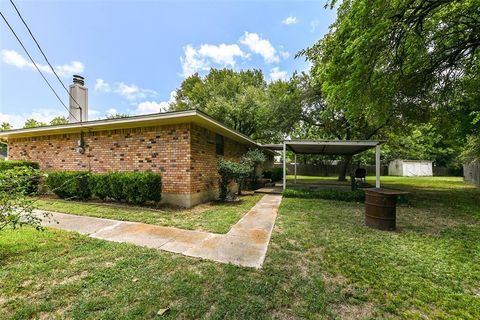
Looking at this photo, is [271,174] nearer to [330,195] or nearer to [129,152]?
[330,195]

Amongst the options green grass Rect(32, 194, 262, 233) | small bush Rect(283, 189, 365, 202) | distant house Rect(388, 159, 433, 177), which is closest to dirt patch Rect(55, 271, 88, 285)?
green grass Rect(32, 194, 262, 233)

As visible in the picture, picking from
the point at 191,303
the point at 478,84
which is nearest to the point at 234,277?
the point at 191,303

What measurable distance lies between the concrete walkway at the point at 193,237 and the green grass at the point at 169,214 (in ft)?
0.81

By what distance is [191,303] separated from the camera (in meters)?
2.13

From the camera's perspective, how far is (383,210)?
466 cm

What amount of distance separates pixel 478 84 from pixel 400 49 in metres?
3.72

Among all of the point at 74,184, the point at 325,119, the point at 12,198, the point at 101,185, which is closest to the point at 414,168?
the point at 325,119

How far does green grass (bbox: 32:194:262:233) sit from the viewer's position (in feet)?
15.9

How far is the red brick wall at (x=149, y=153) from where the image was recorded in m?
6.64

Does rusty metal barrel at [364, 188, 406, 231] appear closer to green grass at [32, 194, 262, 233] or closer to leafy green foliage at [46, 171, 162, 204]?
green grass at [32, 194, 262, 233]

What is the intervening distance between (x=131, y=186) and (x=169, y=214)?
1616mm

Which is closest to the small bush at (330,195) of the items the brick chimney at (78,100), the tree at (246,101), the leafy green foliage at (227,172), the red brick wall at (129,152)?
the leafy green foliage at (227,172)

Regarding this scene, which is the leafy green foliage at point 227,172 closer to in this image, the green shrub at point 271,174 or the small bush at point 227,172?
the small bush at point 227,172

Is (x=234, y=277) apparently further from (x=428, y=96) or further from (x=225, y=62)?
(x=225, y=62)
